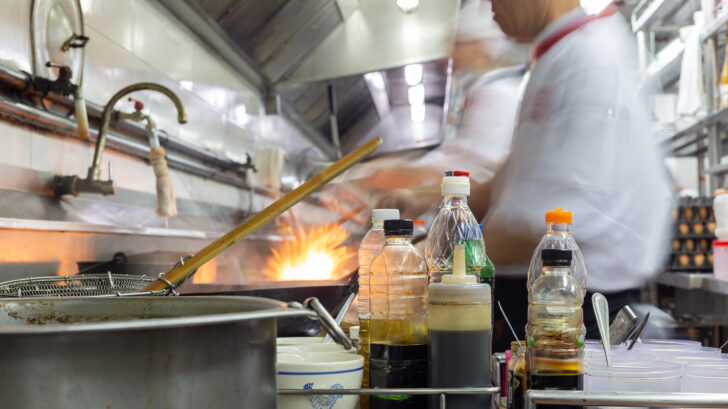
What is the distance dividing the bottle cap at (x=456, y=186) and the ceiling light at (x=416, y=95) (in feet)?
10.8

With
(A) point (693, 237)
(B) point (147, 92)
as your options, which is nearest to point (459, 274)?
(B) point (147, 92)

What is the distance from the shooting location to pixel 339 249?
7.35 feet

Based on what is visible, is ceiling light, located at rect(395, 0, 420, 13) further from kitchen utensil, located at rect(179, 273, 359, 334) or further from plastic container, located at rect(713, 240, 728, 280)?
kitchen utensil, located at rect(179, 273, 359, 334)

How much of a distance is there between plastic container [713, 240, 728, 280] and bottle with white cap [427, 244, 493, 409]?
248cm

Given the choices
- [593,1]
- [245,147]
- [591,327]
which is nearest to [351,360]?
[591,327]

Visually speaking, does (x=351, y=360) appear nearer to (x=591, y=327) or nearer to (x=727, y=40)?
(x=591, y=327)

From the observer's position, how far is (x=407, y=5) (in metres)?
3.09

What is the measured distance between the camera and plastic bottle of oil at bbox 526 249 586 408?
0.67 m

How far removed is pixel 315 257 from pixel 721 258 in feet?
6.16

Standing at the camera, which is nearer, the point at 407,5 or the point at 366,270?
the point at 366,270

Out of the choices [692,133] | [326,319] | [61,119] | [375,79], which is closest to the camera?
[326,319]

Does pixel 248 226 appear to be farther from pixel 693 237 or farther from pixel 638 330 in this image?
pixel 693 237

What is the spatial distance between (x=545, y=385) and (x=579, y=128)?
1.27 metres

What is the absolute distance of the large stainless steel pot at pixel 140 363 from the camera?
0.44 m
